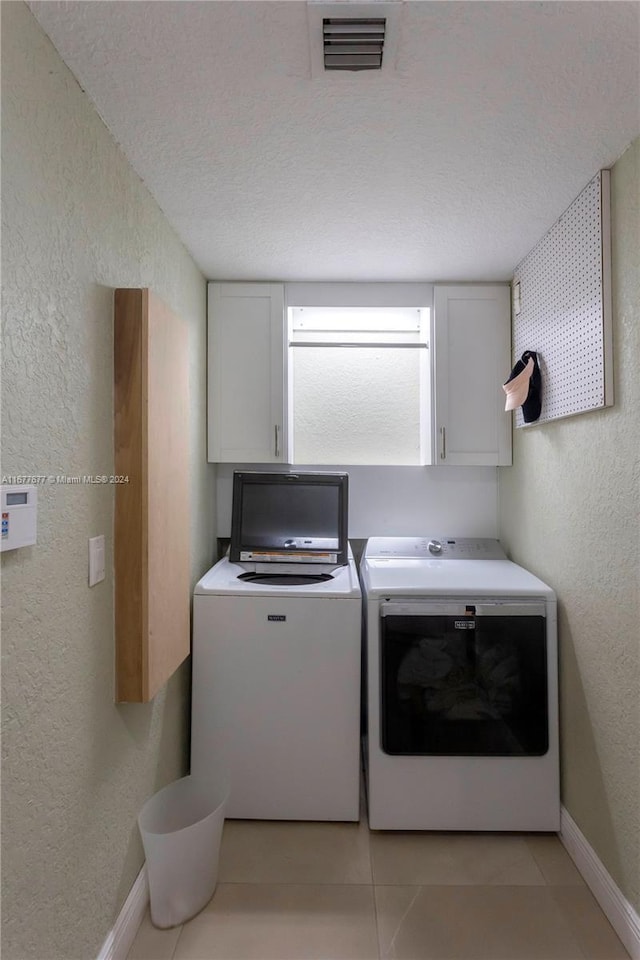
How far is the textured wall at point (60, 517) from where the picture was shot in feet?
2.93

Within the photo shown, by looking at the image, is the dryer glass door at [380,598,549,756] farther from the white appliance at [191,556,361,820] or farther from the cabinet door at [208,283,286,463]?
the cabinet door at [208,283,286,463]

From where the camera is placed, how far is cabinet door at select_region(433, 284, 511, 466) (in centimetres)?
227

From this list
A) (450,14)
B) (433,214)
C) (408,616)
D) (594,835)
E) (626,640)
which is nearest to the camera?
(450,14)

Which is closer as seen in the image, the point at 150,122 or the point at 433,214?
the point at 150,122

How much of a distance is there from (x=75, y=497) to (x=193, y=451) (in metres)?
0.97

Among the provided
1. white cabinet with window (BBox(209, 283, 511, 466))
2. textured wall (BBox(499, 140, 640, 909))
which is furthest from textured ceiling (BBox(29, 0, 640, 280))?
white cabinet with window (BBox(209, 283, 511, 466))

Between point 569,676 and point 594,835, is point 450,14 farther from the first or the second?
point 594,835

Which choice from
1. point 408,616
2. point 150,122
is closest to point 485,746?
point 408,616

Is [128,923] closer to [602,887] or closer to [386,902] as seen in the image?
[386,902]

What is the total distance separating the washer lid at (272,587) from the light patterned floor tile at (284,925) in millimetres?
989

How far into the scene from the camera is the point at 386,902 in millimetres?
1483

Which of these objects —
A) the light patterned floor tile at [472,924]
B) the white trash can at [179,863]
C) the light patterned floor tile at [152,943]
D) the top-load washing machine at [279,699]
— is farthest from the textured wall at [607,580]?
the light patterned floor tile at [152,943]

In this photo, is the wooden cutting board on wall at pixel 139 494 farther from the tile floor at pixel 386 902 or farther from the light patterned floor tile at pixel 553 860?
the light patterned floor tile at pixel 553 860

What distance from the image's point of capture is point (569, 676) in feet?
5.60
